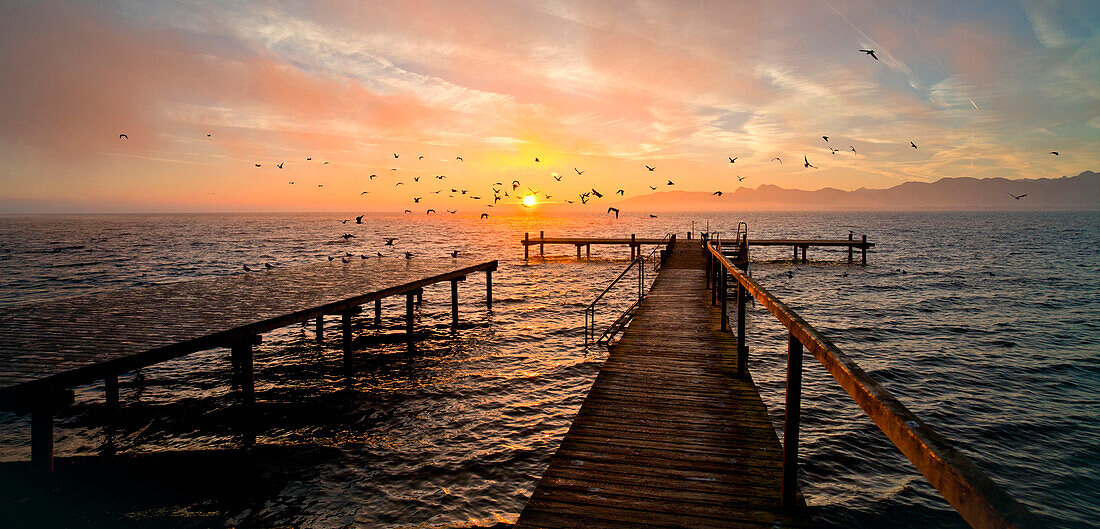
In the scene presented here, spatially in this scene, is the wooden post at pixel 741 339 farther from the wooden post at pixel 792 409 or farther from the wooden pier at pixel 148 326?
the wooden pier at pixel 148 326

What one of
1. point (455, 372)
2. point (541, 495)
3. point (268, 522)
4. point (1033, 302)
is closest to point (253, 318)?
point (268, 522)

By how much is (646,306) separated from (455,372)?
17.6 ft

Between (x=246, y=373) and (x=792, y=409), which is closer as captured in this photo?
(x=792, y=409)

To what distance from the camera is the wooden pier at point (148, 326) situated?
6.78m

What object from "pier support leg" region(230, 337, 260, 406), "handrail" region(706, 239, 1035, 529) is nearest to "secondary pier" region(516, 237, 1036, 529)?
"handrail" region(706, 239, 1035, 529)

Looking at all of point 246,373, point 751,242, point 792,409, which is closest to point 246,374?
point 246,373

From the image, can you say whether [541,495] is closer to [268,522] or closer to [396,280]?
[268,522]

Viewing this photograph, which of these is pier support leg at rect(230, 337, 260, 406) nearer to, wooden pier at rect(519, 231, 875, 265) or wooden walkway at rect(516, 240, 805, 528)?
wooden walkway at rect(516, 240, 805, 528)

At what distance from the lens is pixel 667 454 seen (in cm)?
521

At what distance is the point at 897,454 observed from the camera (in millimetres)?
9711

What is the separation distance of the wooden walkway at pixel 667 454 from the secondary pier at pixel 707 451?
1 cm

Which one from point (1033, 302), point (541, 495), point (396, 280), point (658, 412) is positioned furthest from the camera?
point (1033, 302)

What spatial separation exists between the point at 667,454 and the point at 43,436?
824cm

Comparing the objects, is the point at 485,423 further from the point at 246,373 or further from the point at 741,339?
the point at 741,339
